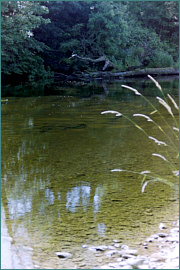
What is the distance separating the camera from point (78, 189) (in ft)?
11.8

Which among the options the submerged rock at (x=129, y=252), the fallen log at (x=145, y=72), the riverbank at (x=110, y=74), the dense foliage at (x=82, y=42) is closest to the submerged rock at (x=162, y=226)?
the submerged rock at (x=129, y=252)

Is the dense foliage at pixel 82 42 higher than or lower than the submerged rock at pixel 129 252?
higher

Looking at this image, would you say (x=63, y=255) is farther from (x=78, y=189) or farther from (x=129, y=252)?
(x=78, y=189)

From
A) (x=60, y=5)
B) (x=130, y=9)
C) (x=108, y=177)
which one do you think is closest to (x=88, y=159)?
(x=108, y=177)

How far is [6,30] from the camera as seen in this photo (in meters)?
15.9

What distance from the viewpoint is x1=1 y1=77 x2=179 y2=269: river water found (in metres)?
2.59

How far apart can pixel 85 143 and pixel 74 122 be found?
6.22ft

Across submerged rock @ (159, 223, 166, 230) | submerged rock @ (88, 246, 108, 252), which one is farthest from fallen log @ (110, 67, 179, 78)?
submerged rock @ (88, 246, 108, 252)

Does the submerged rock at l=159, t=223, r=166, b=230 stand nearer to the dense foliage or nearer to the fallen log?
the dense foliage

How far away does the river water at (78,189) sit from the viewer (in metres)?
2.59

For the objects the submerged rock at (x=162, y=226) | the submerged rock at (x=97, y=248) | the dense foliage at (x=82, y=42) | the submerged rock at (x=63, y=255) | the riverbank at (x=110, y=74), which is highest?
the dense foliage at (x=82, y=42)

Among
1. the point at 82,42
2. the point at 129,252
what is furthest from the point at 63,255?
the point at 82,42

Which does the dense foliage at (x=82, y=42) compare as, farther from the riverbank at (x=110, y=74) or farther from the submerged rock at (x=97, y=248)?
the submerged rock at (x=97, y=248)

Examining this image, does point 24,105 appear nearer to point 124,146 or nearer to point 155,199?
point 124,146
